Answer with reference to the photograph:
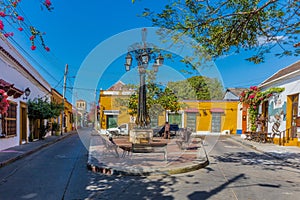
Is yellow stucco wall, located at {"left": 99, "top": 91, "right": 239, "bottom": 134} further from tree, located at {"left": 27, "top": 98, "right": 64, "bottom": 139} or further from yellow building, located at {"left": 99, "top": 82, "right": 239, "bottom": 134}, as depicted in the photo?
tree, located at {"left": 27, "top": 98, "right": 64, "bottom": 139}

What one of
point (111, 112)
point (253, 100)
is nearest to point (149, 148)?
point (253, 100)

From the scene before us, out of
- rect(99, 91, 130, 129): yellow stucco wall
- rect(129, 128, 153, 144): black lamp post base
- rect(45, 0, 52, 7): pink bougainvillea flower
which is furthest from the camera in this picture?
rect(99, 91, 130, 129): yellow stucco wall

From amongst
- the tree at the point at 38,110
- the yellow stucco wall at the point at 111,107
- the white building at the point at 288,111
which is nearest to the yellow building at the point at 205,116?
the yellow stucco wall at the point at 111,107

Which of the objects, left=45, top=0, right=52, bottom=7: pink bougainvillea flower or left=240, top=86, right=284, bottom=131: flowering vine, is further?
left=240, top=86, right=284, bottom=131: flowering vine

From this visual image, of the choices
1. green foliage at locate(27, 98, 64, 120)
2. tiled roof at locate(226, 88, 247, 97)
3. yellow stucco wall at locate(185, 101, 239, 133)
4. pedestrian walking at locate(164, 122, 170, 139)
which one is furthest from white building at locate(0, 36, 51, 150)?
tiled roof at locate(226, 88, 247, 97)

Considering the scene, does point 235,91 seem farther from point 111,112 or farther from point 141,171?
point 141,171

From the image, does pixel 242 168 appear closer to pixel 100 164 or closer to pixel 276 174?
pixel 276 174

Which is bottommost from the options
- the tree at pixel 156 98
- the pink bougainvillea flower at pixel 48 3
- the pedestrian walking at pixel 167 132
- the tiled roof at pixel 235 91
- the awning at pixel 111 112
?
the pedestrian walking at pixel 167 132

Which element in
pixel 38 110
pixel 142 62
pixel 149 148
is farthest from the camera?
pixel 38 110

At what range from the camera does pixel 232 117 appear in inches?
974

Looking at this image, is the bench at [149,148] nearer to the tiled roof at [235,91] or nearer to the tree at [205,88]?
the tiled roof at [235,91]

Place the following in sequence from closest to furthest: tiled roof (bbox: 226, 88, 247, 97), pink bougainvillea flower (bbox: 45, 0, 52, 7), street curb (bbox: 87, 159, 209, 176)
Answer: pink bougainvillea flower (bbox: 45, 0, 52, 7) → street curb (bbox: 87, 159, 209, 176) → tiled roof (bbox: 226, 88, 247, 97)

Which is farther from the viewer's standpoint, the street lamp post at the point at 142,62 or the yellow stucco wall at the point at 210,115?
the yellow stucco wall at the point at 210,115

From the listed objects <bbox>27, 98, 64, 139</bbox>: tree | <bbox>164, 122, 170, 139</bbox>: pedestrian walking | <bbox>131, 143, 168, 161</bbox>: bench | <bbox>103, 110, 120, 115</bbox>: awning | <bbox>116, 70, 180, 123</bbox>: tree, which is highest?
<bbox>116, 70, 180, 123</bbox>: tree
